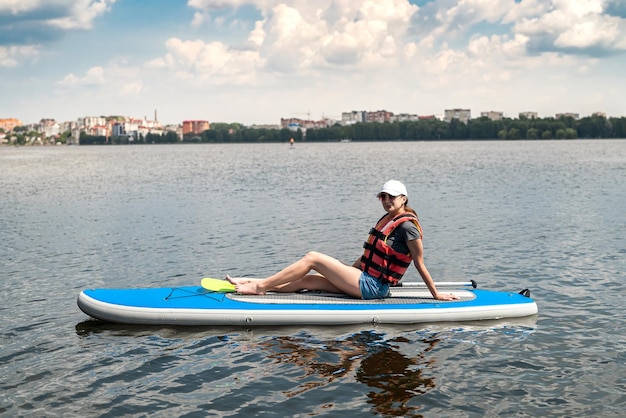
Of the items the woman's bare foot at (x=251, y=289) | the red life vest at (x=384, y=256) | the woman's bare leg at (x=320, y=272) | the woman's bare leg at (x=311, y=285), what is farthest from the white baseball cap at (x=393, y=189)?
the woman's bare foot at (x=251, y=289)

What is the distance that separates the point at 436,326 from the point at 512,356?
4.34 feet

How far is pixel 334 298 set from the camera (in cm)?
980

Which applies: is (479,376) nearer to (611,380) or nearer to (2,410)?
(611,380)

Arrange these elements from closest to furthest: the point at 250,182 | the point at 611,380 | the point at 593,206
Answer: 1. the point at 611,380
2. the point at 593,206
3. the point at 250,182

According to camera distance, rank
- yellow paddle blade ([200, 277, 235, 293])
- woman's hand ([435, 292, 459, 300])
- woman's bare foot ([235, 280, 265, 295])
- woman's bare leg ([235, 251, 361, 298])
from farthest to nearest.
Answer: yellow paddle blade ([200, 277, 235, 293]) < woman's bare foot ([235, 280, 265, 295]) < woman's hand ([435, 292, 459, 300]) < woman's bare leg ([235, 251, 361, 298])

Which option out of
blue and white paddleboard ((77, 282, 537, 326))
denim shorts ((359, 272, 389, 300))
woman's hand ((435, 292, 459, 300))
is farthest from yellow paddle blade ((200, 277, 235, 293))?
woman's hand ((435, 292, 459, 300))

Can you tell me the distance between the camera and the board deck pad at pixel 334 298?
967 cm

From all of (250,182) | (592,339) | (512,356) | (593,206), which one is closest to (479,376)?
(512,356)

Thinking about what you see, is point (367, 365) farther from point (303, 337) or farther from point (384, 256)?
point (384, 256)

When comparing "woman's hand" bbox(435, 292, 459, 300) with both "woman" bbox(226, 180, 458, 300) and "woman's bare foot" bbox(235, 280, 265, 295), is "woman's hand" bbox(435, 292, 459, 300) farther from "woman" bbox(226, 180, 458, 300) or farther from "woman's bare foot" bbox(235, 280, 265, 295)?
"woman's bare foot" bbox(235, 280, 265, 295)

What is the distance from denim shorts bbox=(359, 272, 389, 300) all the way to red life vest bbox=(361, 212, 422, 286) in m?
0.07

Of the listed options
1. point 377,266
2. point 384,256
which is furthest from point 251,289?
point 384,256

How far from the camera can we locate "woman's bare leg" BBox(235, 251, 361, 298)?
31.3 ft

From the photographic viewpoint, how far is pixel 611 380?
7.95 m
